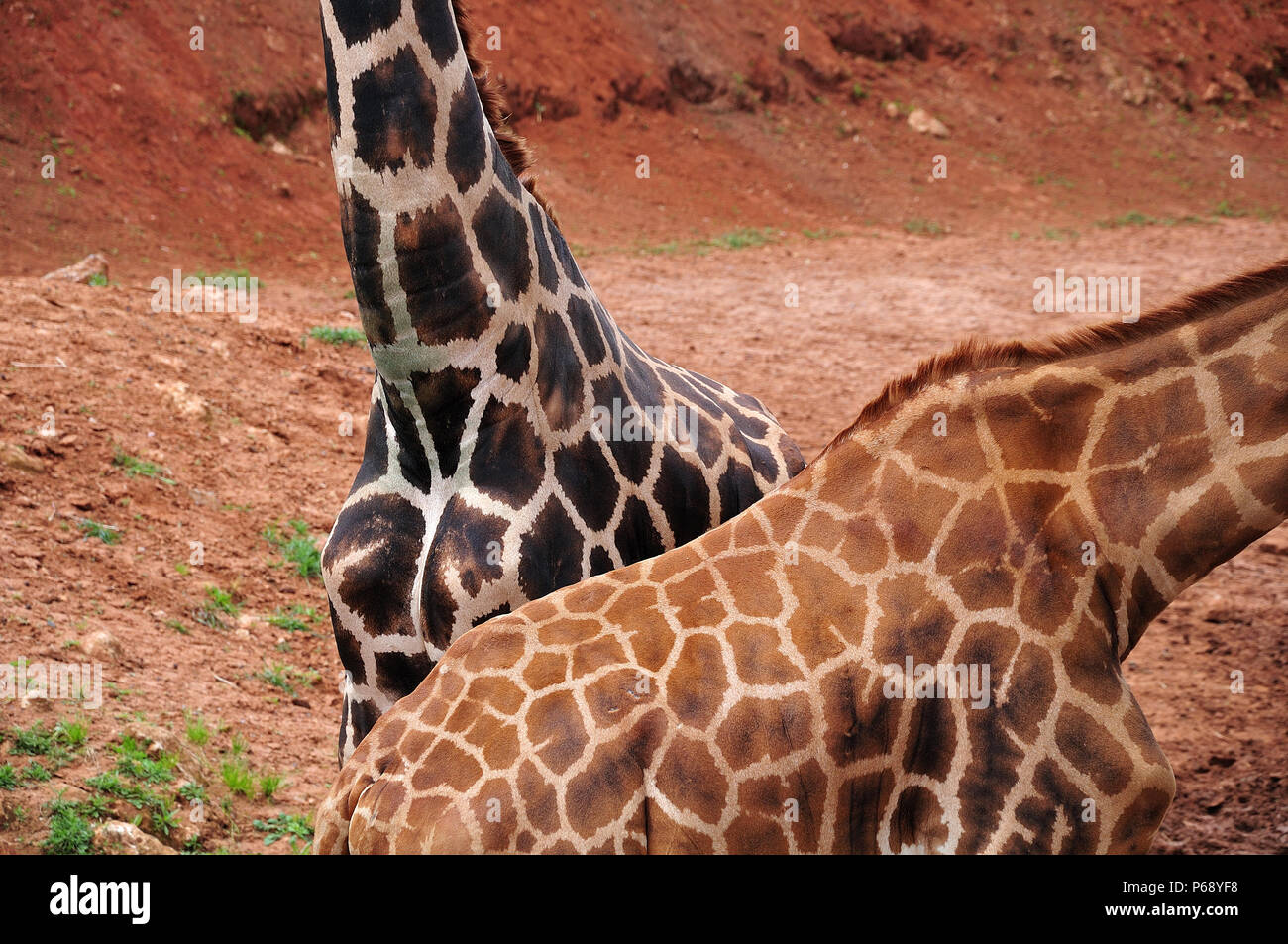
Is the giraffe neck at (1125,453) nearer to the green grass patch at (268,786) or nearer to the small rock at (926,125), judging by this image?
the green grass patch at (268,786)

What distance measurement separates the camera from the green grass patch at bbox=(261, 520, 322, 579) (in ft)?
24.5

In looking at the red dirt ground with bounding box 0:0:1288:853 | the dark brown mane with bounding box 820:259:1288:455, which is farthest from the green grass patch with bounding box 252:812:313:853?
the dark brown mane with bounding box 820:259:1288:455

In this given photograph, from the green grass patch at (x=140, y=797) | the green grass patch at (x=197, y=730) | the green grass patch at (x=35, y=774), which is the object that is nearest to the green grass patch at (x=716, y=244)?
the green grass patch at (x=197, y=730)

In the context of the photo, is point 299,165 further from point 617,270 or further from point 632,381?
point 632,381

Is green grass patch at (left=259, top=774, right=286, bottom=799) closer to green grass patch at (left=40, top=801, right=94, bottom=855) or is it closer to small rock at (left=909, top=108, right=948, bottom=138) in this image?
green grass patch at (left=40, top=801, right=94, bottom=855)

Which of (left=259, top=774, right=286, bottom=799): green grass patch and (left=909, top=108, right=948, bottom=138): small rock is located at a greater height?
(left=909, top=108, right=948, bottom=138): small rock

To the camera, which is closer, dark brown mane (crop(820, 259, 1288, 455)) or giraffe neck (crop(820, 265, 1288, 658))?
giraffe neck (crop(820, 265, 1288, 658))

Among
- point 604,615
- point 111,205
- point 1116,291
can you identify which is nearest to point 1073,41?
point 1116,291

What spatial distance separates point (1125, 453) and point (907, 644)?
77cm

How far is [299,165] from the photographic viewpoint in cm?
1823

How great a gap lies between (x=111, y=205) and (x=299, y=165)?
3.24 m

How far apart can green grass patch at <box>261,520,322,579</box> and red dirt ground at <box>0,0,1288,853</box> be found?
0.10m

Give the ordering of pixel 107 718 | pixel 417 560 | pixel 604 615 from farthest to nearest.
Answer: pixel 107 718
pixel 417 560
pixel 604 615

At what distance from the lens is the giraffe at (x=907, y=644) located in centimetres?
290
